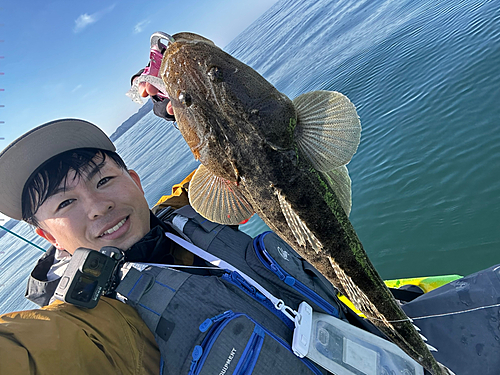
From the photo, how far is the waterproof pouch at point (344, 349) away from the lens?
2049 mm

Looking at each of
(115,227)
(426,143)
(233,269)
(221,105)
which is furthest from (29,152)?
(426,143)

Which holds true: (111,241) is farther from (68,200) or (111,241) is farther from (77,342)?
(77,342)

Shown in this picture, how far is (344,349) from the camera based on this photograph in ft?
7.20

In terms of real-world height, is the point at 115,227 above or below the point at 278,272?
above

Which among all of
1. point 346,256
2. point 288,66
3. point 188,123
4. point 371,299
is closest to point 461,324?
point 371,299

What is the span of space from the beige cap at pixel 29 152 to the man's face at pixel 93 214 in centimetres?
28

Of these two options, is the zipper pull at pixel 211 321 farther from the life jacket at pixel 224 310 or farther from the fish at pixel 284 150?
the fish at pixel 284 150

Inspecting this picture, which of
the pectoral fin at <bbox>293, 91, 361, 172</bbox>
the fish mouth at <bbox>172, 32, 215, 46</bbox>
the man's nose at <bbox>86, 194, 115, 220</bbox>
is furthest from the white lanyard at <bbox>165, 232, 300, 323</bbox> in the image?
the fish mouth at <bbox>172, 32, 215, 46</bbox>

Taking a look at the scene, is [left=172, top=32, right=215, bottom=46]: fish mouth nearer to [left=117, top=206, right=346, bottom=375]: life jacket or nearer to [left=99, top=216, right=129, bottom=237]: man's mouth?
[left=99, top=216, right=129, bottom=237]: man's mouth

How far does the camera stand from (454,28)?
11.7m

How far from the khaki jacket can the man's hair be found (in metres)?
0.97

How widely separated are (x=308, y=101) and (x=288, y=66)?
22.9m

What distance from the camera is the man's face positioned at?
7.52 feet

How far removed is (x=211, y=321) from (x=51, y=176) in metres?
1.78
